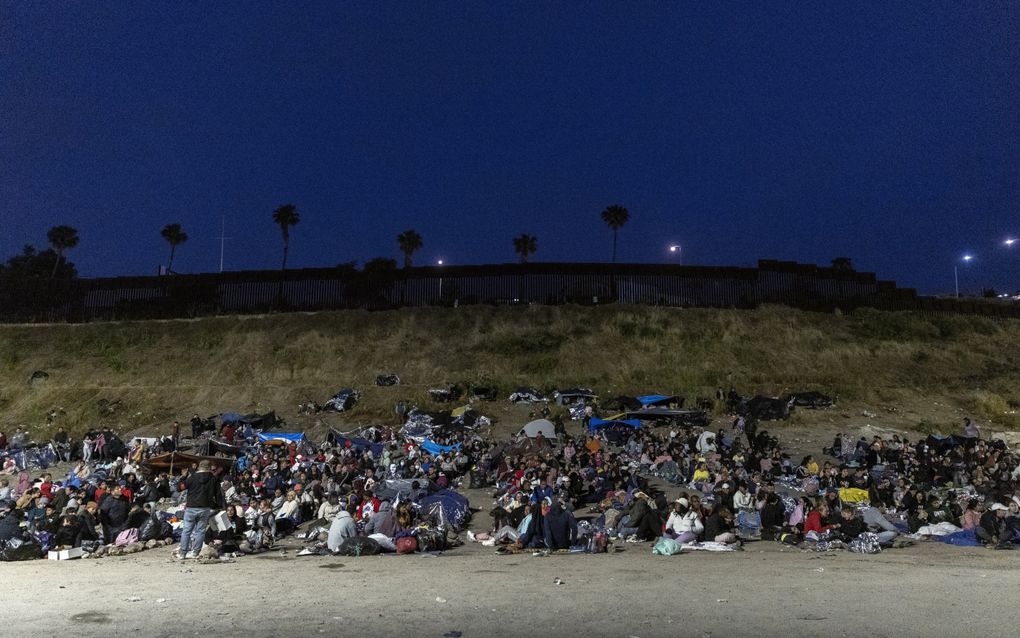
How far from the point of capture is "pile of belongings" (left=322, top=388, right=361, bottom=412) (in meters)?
31.7

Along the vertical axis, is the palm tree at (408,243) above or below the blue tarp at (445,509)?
above

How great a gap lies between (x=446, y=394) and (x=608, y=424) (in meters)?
9.37

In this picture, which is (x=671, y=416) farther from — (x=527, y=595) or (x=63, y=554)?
(x=63, y=554)

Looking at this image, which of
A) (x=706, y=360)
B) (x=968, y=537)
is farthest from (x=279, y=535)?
(x=706, y=360)

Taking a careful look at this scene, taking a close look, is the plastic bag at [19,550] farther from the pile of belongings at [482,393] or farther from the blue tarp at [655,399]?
the blue tarp at [655,399]

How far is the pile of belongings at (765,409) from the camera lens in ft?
92.3

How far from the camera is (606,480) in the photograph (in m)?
17.4

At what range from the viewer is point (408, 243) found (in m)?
63.3

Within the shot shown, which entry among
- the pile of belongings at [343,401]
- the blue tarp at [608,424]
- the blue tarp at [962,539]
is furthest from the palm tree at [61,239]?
the blue tarp at [962,539]

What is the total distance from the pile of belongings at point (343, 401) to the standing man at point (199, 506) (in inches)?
783

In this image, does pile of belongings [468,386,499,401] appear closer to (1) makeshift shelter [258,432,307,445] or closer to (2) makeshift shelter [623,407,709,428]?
(2) makeshift shelter [623,407,709,428]

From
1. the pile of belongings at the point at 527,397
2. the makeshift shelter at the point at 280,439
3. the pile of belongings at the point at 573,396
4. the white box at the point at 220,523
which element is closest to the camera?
the white box at the point at 220,523

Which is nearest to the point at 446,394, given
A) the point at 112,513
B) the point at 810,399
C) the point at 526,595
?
the point at 810,399

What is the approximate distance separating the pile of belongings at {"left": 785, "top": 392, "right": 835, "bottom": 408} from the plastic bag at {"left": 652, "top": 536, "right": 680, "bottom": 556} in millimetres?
19693
